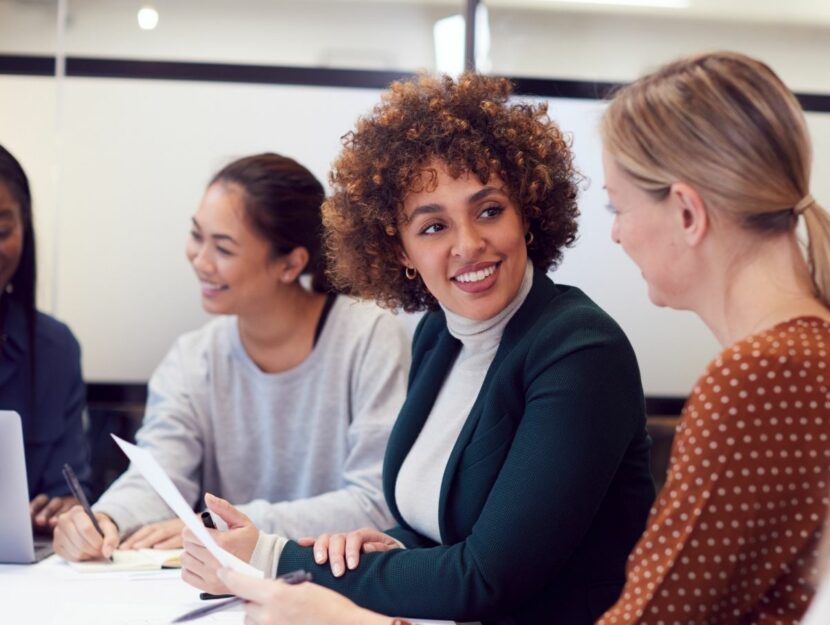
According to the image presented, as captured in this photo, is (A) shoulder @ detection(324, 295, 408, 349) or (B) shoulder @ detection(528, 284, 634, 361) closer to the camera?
(B) shoulder @ detection(528, 284, 634, 361)

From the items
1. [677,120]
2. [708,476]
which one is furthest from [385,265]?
[708,476]

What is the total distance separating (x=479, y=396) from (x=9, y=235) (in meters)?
1.25

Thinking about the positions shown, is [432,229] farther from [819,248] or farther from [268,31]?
[268,31]

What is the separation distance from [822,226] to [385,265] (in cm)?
93

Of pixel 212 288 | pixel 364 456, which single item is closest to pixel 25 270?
pixel 212 288

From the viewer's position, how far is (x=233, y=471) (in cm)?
248

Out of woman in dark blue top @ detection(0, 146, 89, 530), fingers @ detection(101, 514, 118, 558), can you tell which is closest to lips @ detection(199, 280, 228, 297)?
woman in dark blue top @ detection(0, 146, 89, 530)

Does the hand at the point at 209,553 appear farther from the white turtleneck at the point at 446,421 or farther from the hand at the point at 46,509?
the hand at the point at 46,509

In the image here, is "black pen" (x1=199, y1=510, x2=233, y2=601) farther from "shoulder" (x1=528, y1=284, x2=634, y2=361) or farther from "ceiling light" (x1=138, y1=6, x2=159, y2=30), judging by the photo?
"ceiling light" (x1=138, y1=6, x2=159, y2=30)

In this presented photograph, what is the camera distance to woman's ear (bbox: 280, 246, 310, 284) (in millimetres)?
2533

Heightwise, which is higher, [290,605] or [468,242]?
[468,242]

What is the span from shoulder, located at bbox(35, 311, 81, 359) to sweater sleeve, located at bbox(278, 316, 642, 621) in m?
1.18

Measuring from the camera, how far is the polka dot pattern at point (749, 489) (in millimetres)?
1053

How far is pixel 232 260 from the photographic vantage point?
8.17 ft
